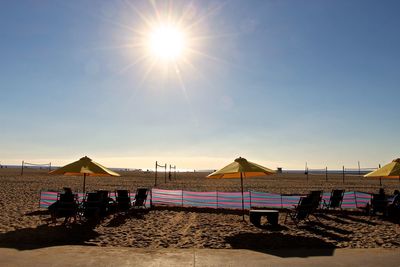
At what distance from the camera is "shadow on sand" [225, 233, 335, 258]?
6742 millimetres

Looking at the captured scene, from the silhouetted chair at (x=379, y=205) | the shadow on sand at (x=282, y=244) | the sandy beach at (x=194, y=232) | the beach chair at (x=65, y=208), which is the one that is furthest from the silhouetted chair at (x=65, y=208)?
the silhouetted chair at (x=379, y=205)

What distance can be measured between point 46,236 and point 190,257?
410 centimetres

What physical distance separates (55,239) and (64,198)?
2.52m

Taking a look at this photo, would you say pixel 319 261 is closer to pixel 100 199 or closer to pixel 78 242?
pixel 78 242

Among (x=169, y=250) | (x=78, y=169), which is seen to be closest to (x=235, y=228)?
(x=169, y=250)

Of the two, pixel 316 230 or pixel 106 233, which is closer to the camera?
pixel 106 233

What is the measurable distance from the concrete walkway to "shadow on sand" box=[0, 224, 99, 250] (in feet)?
1.86

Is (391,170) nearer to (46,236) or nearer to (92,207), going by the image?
(92,207)

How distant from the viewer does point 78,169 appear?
11.3 m

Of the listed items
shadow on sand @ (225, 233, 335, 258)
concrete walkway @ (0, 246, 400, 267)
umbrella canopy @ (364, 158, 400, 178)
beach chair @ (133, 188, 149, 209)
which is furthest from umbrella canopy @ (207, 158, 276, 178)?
umbrella canopy @ (364, 158, 400, 178)

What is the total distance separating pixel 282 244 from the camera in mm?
7832

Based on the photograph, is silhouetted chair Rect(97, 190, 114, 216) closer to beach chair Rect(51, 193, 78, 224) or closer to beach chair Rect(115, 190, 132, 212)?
beach chair Rect(115, 190, 132, 212)

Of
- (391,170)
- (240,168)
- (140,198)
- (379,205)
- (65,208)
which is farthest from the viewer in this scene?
(140,198)

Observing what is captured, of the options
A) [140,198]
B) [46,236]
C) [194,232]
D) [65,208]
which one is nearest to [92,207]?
[65,208]
